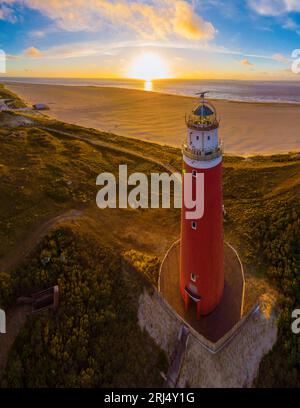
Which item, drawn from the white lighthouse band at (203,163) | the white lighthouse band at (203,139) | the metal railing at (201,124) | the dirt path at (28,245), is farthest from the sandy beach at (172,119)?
the metal railing at (201,124)

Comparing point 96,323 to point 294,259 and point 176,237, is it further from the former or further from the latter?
point 294,259

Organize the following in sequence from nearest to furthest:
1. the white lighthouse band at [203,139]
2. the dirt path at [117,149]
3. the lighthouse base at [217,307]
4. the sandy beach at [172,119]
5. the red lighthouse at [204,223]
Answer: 1. the white lighthouse band at [203,139]
2. the red lighthouse at [204,223]
3. the lighthouse base at [217,307]
4. the dirt path at [117,149]
5. the sandy beach at [172,119]

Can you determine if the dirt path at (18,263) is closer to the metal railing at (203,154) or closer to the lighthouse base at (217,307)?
the lighthouse base at (217,307)

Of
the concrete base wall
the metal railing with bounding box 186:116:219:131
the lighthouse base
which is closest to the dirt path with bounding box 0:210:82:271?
the concrete base wall

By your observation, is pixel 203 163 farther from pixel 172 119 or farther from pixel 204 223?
pixel 172 119

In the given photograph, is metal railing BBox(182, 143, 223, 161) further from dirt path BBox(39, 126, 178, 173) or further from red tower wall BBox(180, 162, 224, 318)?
dirt path BBox(39, 126, 178, 173)
